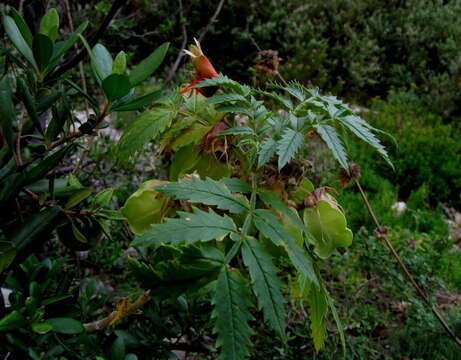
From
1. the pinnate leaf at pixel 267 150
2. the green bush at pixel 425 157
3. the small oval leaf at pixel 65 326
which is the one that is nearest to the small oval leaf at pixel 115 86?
the pinnate leaf at pixel 267 150

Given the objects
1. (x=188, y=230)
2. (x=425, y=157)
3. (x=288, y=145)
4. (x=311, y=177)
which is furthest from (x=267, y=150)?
(x=425, y=157)

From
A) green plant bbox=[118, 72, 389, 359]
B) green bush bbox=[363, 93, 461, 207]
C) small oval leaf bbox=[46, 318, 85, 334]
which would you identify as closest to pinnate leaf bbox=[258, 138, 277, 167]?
green plant bbox=[118, 72, 389, 359]

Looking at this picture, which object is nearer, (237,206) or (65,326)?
(237,206)

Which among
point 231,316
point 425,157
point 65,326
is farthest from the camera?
point 425,157

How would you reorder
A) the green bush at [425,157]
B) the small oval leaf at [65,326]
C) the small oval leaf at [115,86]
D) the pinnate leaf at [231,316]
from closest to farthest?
the pinnate leaf at [231,316] → the small oval leaf at [115,86] → the small oval leaf at [65,326] → the green bush at [425,157]

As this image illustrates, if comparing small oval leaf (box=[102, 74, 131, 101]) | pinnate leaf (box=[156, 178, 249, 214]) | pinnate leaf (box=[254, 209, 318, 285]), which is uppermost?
small oval leaf (box=[102, 74, 131, 101])

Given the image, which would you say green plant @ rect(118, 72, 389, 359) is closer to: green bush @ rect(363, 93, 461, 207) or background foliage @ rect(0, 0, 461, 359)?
background foliage @ rect(0, 0, 461, 359)

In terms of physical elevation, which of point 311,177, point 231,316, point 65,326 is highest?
point 231,316

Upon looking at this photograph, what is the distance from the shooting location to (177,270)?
448 mm

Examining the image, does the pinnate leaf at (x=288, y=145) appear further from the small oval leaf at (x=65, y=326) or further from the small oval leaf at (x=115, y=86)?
the small oval leaf at (x=65, y=326)

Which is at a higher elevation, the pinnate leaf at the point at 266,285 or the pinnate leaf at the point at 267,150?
the pinnate leaf at the point at 267,150

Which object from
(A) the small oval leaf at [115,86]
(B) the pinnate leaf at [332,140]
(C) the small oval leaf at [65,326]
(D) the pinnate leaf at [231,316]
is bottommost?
(C) the small oval leaf at [65,326]

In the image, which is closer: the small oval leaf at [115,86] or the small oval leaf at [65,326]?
the small oval leaf at [115,86]

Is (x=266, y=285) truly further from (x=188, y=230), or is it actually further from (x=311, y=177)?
(x=311, y=177)
